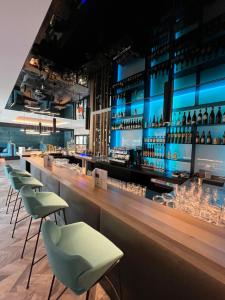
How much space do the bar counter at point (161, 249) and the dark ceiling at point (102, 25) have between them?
10.1ft

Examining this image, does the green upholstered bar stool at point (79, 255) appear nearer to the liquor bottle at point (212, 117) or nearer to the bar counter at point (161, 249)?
the bar counter at point (161, 249)

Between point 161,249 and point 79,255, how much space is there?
0.56 metres

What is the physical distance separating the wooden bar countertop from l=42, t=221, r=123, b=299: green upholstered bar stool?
25cm

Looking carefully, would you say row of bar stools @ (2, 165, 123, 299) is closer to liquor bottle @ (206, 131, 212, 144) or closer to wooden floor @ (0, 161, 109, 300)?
wooden floor @ (0, 161, 109, 300)

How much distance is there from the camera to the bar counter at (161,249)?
0.96 meters

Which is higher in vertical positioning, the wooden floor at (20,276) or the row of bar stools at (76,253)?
the row of bar stools at (76,253)

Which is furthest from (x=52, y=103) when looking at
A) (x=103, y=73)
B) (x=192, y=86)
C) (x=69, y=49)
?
(x=192, y=86)

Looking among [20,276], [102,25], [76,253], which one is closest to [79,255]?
[76,253]

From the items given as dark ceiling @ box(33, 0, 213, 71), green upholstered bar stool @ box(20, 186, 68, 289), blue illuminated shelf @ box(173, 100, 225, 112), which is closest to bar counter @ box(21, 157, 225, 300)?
green upholstered bar stool @ box(20, 186, 68, 289)

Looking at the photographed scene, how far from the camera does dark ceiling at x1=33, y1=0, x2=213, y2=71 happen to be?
10.4ft

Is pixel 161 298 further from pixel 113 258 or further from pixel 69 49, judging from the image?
pixel 69 49

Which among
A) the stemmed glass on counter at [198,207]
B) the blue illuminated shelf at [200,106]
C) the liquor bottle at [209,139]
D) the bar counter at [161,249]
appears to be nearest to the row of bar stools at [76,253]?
the bar counter at [161,249]

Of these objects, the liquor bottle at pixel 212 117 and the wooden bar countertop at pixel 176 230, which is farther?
the liquor bottle at pixel 212 117

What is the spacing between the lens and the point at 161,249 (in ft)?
4.03
